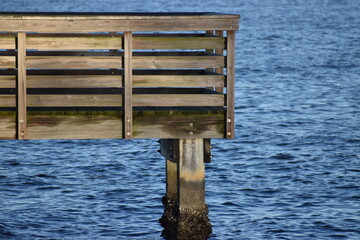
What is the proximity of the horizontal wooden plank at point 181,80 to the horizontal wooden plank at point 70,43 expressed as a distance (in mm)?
573

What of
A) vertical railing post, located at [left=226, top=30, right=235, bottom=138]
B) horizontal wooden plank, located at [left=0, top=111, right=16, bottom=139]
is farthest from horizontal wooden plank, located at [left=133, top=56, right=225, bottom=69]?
A: horizontal wooden plank, located at [left=0, top=111, right=16, bottom=139]

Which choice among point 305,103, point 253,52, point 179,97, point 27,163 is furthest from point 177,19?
point 253,52

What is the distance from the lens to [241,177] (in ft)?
69.5

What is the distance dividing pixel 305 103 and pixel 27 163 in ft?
43.7

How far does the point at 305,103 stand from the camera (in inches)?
1314

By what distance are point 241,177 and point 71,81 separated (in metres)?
9.02

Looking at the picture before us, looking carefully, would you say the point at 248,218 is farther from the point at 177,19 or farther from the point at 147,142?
the point at 147,142

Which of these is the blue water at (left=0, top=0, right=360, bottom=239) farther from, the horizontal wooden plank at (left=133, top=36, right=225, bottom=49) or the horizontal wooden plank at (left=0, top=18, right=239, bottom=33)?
the horizontal wooden plank at (left=0, top=18, right=239, bottom=33)

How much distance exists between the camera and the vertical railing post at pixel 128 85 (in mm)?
12570

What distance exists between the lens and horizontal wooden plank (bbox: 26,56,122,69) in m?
12.7

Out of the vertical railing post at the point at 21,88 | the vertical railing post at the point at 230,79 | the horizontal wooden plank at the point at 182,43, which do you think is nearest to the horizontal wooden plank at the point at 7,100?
the vertical railing post at the point at 21,88

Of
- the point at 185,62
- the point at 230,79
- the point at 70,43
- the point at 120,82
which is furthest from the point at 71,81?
the point at 230,79

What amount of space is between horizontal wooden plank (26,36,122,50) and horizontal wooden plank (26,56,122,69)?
16 cm

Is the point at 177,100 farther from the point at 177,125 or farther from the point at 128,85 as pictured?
the point at 128,85
